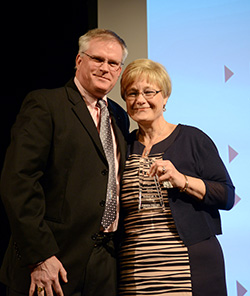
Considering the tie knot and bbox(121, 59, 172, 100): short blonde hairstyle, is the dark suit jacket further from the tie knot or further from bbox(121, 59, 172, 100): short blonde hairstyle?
bbox(121, 59, 172, 100): short blonde hairstyle

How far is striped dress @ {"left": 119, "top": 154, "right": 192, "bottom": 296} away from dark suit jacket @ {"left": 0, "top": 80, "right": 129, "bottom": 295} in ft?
0.63

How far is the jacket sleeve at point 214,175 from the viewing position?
182cm

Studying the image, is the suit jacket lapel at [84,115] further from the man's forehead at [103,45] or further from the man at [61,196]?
the man's forehead at [103,45]

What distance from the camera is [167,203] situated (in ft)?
5.91

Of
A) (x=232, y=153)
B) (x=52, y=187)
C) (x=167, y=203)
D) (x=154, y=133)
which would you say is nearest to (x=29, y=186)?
(x=52, y=187)

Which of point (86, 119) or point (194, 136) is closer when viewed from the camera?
point (86, 119)

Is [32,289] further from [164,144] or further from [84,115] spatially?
[164,144]

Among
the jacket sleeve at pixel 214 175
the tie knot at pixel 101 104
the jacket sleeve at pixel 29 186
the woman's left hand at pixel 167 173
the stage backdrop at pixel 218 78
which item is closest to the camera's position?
the jacket sleeve at pixel 29 186

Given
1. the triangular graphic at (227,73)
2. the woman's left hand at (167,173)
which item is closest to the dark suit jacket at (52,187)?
the woman's left hand at (167,173)

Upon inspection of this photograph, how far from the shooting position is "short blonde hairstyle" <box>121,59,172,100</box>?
6.46 feet

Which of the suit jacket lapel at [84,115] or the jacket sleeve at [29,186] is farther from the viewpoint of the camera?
the suit jacket lapel at [84,115]

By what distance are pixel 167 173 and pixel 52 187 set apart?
18.7 inches

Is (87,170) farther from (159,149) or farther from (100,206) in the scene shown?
(159,149)

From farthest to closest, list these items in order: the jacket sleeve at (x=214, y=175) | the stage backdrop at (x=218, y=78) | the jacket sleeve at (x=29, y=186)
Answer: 1. the stage backdrop at (x=218, y=78)
2. the jacket sleeve at (x=214, y=175)
3. the jacket sleeve at (x=29, y=186)
